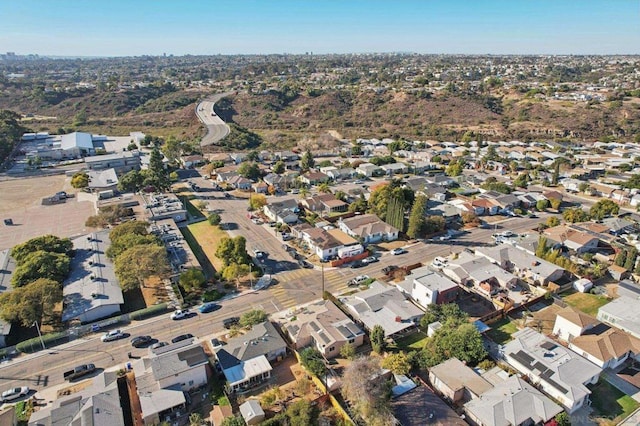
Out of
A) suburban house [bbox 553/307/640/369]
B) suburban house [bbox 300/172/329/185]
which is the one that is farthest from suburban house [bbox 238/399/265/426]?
suburban house [bbox 300/172/329/185]

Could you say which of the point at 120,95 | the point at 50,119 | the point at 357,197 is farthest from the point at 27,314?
the point at 120,95

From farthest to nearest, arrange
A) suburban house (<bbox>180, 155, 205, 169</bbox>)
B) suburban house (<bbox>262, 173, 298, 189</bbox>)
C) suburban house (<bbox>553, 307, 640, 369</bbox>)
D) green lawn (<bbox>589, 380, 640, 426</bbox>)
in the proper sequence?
suburban house (<bbox>180, 155, 205, 169</bbox>) → suburban house (<bbox>262, 173, 298, 189</bbox>) → suburban house (<bbox>553, 307, 640, 369</bbox>) → green lawn (<bbox>589, 380, 640, 426</bbox>)

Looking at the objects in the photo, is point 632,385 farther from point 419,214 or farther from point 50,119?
point 50,119

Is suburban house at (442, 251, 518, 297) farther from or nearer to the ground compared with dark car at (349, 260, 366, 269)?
farther from the ground

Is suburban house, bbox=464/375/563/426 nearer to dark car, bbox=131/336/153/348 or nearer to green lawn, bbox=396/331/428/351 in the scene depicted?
green lawn, bbox=396/331/428/351

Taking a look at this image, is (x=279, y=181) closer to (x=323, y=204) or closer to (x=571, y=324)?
(x=323, y=204)

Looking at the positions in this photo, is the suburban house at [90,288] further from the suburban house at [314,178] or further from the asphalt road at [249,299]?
the suburban house at [314,178]
